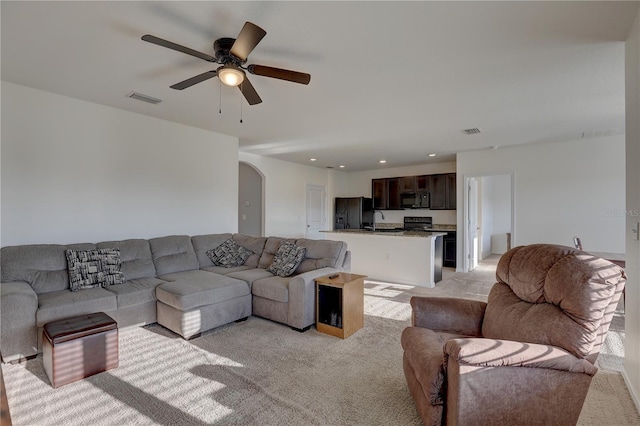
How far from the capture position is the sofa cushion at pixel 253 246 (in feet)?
14.4

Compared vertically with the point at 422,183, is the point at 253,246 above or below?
below

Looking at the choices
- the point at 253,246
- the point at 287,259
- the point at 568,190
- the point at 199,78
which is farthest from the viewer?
the point at 568,190

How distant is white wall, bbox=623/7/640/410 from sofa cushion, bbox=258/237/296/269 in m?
3.22

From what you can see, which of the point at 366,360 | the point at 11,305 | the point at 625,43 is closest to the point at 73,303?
the point at 11,305

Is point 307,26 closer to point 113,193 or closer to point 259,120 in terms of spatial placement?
point 259,120

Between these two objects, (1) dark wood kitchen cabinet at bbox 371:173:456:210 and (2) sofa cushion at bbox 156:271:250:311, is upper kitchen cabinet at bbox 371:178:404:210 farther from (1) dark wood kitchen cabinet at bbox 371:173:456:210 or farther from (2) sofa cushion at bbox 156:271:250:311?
(2) sofa cushion at bbox 156:271:250:311

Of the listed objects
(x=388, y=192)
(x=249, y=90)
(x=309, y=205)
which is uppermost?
(x=249, y=90)

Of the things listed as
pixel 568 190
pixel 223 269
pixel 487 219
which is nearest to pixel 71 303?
pixel 223 269

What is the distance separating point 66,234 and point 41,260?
1.93ft

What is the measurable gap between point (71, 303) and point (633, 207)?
179 inches

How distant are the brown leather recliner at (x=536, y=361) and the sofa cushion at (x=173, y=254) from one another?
10.7 ft

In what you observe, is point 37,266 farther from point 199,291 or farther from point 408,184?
point 408,184

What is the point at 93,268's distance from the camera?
10.7ft

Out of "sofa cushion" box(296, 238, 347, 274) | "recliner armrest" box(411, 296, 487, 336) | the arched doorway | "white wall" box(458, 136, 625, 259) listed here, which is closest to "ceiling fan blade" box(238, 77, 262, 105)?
"sofa cushion" box(296, 238, 347, 274)
